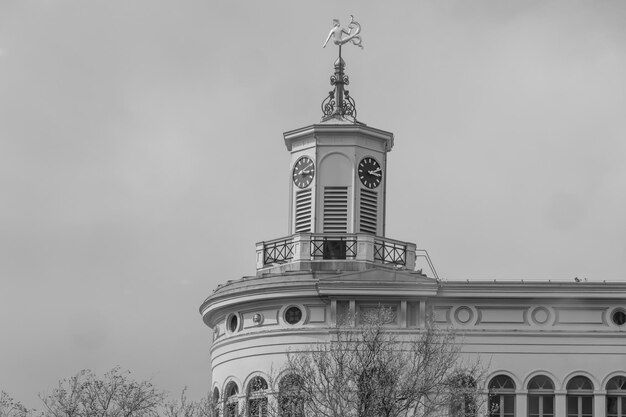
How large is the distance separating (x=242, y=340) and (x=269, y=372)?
83.4 inches

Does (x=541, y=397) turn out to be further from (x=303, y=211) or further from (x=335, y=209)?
(x=303, y=211)

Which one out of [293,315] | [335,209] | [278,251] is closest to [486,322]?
[293,315]

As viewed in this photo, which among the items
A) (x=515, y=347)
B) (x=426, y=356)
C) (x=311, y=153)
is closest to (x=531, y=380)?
(x=515, y=347)

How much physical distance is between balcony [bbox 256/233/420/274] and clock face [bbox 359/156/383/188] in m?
2.80

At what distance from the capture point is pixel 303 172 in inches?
3172

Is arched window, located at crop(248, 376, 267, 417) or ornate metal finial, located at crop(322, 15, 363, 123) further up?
ornate metal finial, located at crop(322, 15, 363, 123)

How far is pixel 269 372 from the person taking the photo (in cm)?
7569

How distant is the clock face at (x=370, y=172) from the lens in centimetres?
8006

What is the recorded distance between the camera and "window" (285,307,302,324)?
75750 mm

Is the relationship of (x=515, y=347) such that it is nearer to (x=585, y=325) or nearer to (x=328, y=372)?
(x=585, y=325)

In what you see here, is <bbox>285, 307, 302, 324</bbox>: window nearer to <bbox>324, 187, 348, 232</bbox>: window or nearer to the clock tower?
the clock tower

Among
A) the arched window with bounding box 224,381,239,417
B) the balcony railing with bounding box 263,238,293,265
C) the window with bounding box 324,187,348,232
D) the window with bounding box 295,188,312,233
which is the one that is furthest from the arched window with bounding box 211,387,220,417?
the window with bounding box 324,187,348,232

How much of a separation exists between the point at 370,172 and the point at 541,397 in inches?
456

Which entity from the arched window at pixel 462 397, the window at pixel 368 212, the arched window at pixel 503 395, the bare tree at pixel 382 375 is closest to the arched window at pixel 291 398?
the bare tree at pixel 382 375
